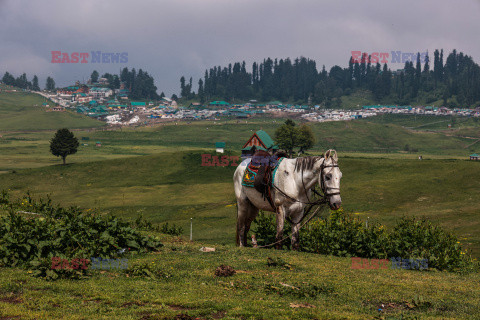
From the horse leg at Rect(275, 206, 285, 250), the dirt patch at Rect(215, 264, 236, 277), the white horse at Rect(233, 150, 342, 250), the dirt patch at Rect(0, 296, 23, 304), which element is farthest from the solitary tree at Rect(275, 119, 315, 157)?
the dirt patch at Rect(0, 296, 23, 304)

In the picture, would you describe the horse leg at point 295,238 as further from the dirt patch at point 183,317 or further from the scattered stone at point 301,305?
the dirt patch at point 183,317

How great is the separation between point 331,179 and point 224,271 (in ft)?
17.2

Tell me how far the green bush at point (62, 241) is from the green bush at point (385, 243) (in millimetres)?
6756

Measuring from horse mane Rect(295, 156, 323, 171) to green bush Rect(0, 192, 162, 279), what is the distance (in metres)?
6.04

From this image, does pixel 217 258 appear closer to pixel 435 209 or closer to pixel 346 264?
pixel 346 264

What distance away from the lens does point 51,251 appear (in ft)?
44.9

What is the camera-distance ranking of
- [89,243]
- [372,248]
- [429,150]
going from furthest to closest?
[429,150] → [372,248] → [89,243]

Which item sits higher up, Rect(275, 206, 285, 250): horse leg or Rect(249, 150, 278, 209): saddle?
Rect(249, 150, 278, 209): saddle

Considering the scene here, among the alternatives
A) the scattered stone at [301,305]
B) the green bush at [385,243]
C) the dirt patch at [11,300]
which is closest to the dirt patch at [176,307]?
the scattered stone at [301,305]

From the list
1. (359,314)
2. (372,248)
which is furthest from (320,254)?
(359,314)

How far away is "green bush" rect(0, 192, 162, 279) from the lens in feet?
43.6

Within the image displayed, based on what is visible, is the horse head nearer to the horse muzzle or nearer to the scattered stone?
the horse muzzle

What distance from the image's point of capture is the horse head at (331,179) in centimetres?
1611

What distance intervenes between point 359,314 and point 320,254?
25.5 ft
